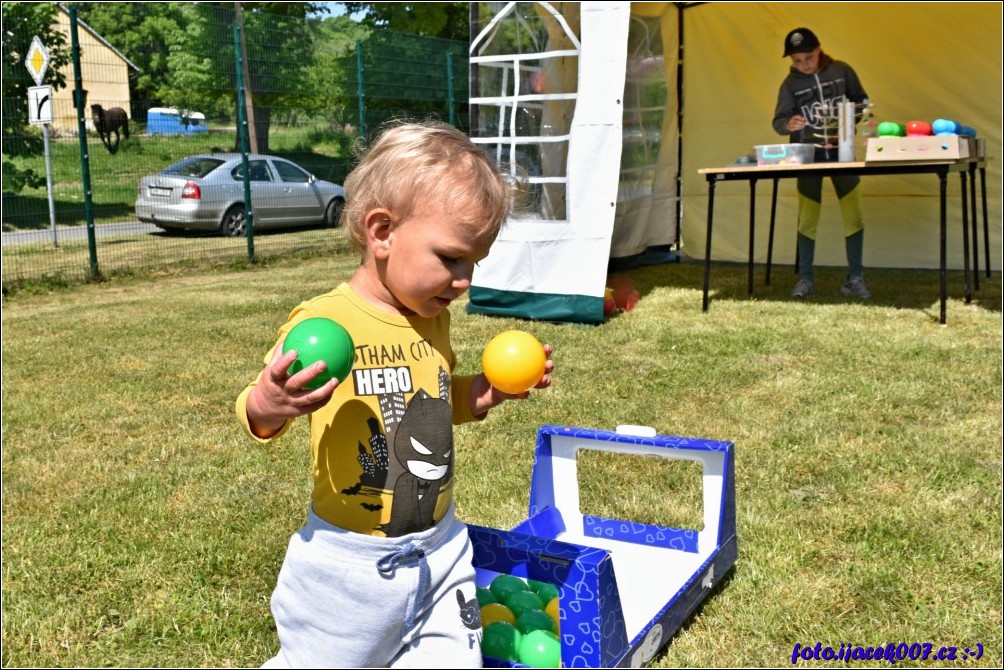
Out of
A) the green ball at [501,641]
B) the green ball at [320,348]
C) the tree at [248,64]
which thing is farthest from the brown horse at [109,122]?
the green ball at [320,348]

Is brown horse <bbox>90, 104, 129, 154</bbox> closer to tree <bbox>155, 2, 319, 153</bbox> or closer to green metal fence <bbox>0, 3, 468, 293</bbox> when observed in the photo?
green metal fence <bbox>0, 3, 468, 293</bbox>

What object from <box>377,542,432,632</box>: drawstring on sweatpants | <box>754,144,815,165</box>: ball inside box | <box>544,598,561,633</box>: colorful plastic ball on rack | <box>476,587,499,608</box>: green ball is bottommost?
<box>544,598,561,633</box>: colorful plastic ball on rack

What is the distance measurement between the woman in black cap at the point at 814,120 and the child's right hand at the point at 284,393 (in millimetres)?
6015

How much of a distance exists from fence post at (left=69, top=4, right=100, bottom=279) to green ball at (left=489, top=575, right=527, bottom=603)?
8298 millimetres

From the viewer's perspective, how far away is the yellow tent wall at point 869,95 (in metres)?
8.80

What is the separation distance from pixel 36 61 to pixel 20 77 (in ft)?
0.76

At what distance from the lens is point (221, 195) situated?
12.9m

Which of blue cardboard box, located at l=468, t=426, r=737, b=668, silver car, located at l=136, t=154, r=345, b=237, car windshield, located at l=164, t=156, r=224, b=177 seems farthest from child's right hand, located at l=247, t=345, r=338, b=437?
car windshield, located at l=164, t=156, r=224, b=177

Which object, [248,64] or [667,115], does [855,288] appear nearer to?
[667,115]

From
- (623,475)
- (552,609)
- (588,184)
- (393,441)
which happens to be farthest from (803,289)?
(393,441)

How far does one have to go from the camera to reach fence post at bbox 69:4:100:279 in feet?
30.9

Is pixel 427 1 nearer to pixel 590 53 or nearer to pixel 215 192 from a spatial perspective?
pixel 215 192

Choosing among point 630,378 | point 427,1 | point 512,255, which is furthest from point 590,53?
point 427,1

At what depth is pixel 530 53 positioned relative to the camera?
698 cm
